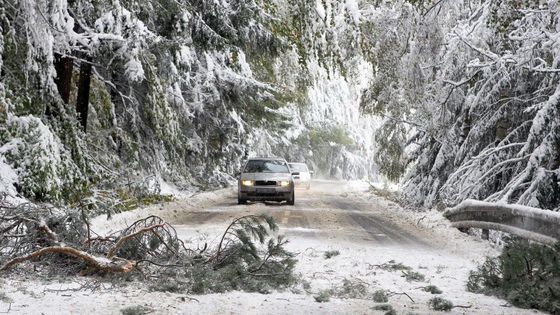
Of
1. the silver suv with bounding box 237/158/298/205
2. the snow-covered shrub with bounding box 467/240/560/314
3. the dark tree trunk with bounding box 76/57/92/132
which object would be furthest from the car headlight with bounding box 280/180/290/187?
the snow-covered shrub with bounding box 467/240/560/314

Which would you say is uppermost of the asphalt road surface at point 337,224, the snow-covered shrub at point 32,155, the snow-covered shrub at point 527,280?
the snow-covered shrub at point 32,155

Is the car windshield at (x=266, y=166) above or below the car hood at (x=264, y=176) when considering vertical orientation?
above

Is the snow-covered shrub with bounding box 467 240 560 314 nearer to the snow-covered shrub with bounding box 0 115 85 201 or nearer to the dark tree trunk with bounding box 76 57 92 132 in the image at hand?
the snow-covered shrub with bounding box 0 115 85 201

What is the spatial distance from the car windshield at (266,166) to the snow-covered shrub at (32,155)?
1292 cm

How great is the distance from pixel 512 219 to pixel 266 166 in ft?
45.8

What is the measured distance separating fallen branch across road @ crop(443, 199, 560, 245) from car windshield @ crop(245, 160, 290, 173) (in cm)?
1002

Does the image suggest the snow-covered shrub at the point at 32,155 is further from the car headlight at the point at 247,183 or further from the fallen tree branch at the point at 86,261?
the car headlight at the point at 247,183

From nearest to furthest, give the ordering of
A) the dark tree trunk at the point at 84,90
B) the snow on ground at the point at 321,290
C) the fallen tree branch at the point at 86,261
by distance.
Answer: the snow on ground at the point at 321,290 → the fallen tree branch at the point at 86,261 → the dark tree trunk at the point at 84,90

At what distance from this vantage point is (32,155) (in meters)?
10.2

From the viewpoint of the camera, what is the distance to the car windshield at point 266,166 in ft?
75.9

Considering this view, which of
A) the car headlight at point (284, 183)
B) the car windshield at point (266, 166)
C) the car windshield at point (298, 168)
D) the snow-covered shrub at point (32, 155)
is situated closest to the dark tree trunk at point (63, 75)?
the snow-covered shrub at point (32, 155)

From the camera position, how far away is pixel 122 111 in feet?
63.6

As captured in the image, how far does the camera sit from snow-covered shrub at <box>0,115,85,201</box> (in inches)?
400

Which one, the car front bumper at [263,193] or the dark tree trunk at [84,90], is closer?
the dark tree trunk at [84,90]
